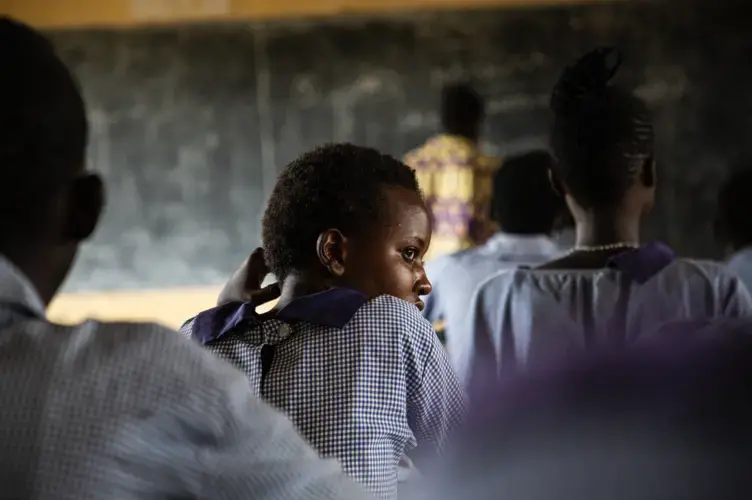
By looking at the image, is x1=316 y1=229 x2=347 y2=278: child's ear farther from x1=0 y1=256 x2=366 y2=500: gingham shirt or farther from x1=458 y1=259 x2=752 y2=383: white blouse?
x1=0 y1=256 x2=366 y2=500: gingham shirt

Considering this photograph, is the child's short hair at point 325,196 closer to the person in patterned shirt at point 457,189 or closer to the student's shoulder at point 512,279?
the student's shoulder at point 512,279

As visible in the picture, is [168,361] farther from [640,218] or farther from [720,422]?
[640,218]

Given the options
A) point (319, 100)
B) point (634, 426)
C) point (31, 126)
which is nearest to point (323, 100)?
point (319, 100)

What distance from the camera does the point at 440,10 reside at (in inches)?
176

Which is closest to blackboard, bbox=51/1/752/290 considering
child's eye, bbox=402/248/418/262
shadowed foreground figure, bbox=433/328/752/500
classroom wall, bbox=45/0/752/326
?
classroom wall, bbox=45/0/752/326

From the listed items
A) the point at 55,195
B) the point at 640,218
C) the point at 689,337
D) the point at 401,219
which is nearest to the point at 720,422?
the point at 689,337

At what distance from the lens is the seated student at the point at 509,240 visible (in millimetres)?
1737

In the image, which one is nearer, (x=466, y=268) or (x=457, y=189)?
(x=466, y=268)

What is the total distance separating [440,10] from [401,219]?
12.0 feet

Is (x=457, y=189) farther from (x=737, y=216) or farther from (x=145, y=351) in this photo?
(x=145, y=351)

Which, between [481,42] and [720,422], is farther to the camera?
[481,42]

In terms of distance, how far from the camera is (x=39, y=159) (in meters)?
0.57

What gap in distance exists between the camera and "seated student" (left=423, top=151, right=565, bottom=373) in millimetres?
1737

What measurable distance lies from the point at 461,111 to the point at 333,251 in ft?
10.4
